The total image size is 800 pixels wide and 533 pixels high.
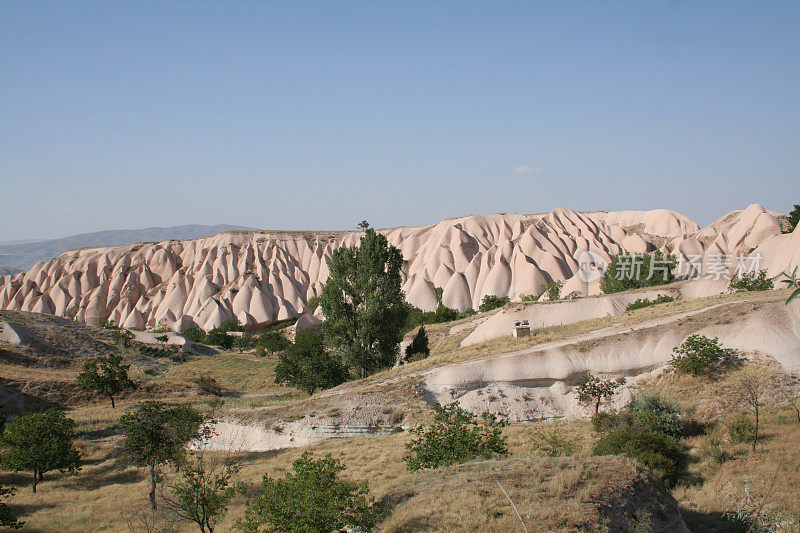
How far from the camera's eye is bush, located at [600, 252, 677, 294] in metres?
49.8

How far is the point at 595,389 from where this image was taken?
63.6 feet

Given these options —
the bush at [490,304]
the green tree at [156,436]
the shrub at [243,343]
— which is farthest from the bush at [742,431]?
the shrub at [243,343]

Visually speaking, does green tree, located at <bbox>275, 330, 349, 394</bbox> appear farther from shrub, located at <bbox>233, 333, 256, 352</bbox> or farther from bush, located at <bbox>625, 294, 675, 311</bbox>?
shrub, located at <bbox>233, 333, 256, 352</bbox>

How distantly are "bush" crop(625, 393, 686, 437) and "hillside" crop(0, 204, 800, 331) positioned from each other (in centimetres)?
4212

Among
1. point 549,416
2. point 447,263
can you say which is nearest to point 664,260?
point 447,263

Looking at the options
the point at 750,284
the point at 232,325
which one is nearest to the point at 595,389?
the point at 750,284

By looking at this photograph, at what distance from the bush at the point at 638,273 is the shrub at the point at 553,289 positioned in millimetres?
4878

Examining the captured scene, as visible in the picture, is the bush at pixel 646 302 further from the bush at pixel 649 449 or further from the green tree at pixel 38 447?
the green tree at pixel 38 447

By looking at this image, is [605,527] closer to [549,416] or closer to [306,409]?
[549,416]

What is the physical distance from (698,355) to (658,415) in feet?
15.1

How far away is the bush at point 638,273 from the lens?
163 ft

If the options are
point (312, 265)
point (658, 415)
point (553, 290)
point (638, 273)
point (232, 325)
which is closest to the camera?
point (658, 415)

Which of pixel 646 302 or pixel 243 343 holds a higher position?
pixel 646 302

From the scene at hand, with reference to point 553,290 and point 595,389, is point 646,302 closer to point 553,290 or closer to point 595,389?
point 595,389
